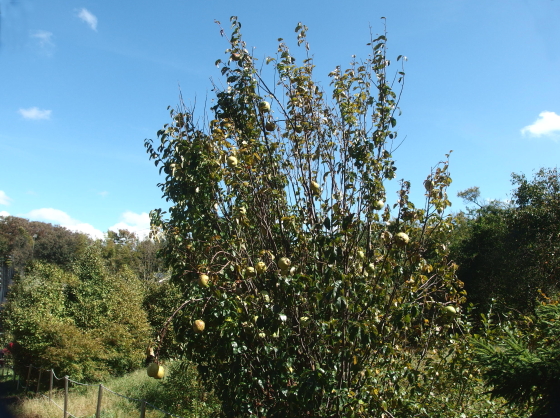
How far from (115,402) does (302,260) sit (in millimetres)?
8573

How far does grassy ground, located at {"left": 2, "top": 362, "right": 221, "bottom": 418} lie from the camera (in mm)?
8416

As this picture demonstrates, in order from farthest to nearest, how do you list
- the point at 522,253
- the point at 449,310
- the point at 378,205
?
the point at 522,253 → the point at 378,205 → the point at 449,310

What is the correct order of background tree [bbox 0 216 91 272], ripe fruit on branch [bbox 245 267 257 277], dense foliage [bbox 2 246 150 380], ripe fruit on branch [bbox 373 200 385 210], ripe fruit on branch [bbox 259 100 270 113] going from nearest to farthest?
1. ripe fruit on branch [bbox 245 267 257 277]
2. ripe fruit on branch [bbox 373 200 385 210]
3. ripe fruit on branch [bbox 259 100 270 113]
4. dense foliage [bbox 2 246 150 380]
5. background tree [bbox 0 216 91 272]

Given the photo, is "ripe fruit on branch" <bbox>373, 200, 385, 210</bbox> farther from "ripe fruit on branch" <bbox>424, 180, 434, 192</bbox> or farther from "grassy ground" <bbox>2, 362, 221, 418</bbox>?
"grassy ground" <bbox>2, 362, 221, 418</bbox>

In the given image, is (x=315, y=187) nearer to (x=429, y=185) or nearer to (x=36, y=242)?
(x=429, y=185)

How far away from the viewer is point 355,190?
10.9 feet

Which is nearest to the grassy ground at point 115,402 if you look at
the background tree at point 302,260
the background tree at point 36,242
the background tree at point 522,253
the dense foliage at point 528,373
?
the background tree at point 302,260

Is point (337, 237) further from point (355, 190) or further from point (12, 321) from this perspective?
point (12, 321)

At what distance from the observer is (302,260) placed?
3225 mm

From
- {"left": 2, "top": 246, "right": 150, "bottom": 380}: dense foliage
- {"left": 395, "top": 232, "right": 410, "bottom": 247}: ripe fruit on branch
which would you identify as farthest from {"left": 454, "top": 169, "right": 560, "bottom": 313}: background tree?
{"left": 395, "top": 232, "right": 410, "bottom": 247}: ripe fruit on branch

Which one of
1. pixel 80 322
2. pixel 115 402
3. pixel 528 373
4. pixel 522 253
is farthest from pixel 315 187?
pixel 522 253

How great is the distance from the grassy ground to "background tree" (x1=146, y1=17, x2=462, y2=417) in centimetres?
461

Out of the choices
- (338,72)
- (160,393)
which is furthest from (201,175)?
(160,393)

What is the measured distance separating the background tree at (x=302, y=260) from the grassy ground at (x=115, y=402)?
461cm
